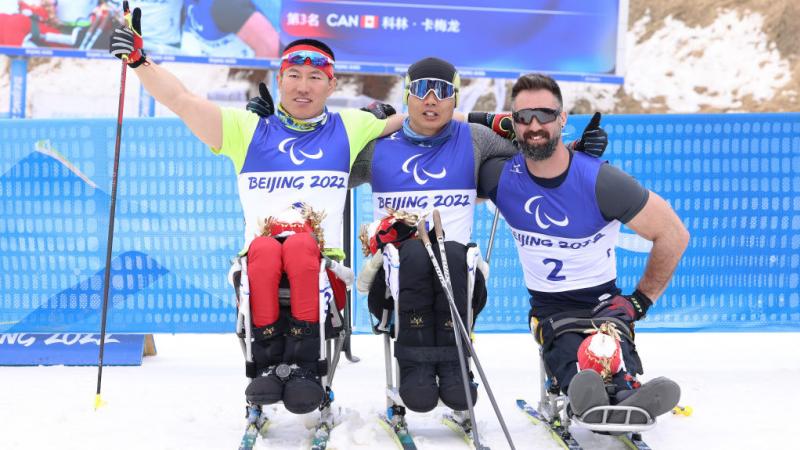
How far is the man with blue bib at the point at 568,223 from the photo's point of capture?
142 inches

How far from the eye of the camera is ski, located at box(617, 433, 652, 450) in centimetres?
340

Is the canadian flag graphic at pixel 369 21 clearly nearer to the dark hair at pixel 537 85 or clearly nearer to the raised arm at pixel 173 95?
the raised arm at pixel 173 95

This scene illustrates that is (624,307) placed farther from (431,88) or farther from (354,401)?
(354,401)

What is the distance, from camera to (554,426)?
3680 mm

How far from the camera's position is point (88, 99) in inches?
709

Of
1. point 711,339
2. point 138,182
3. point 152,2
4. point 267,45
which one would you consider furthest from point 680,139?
point 152,2

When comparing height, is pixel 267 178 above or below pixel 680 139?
below

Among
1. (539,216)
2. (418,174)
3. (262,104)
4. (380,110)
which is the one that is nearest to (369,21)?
(380,110)

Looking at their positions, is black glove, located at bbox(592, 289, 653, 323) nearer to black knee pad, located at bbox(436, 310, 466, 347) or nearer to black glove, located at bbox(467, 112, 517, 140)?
black knee pad, located at bbox(436, 310, 466, 347)

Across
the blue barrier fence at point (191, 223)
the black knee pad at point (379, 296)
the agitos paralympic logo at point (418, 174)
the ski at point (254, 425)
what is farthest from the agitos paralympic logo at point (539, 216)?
the blue barrier fence at point (191, 223)

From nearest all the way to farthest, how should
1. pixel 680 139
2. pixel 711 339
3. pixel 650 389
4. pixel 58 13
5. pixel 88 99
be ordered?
1. pixel 650 389
2. pixel 680 139
3. pixel 711 339
4. pixel 58 13
5. pixel 88 99

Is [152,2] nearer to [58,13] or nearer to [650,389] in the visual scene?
[58,13]

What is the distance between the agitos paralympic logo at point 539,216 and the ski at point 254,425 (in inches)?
56.3

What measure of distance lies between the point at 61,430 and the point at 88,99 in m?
15.5
